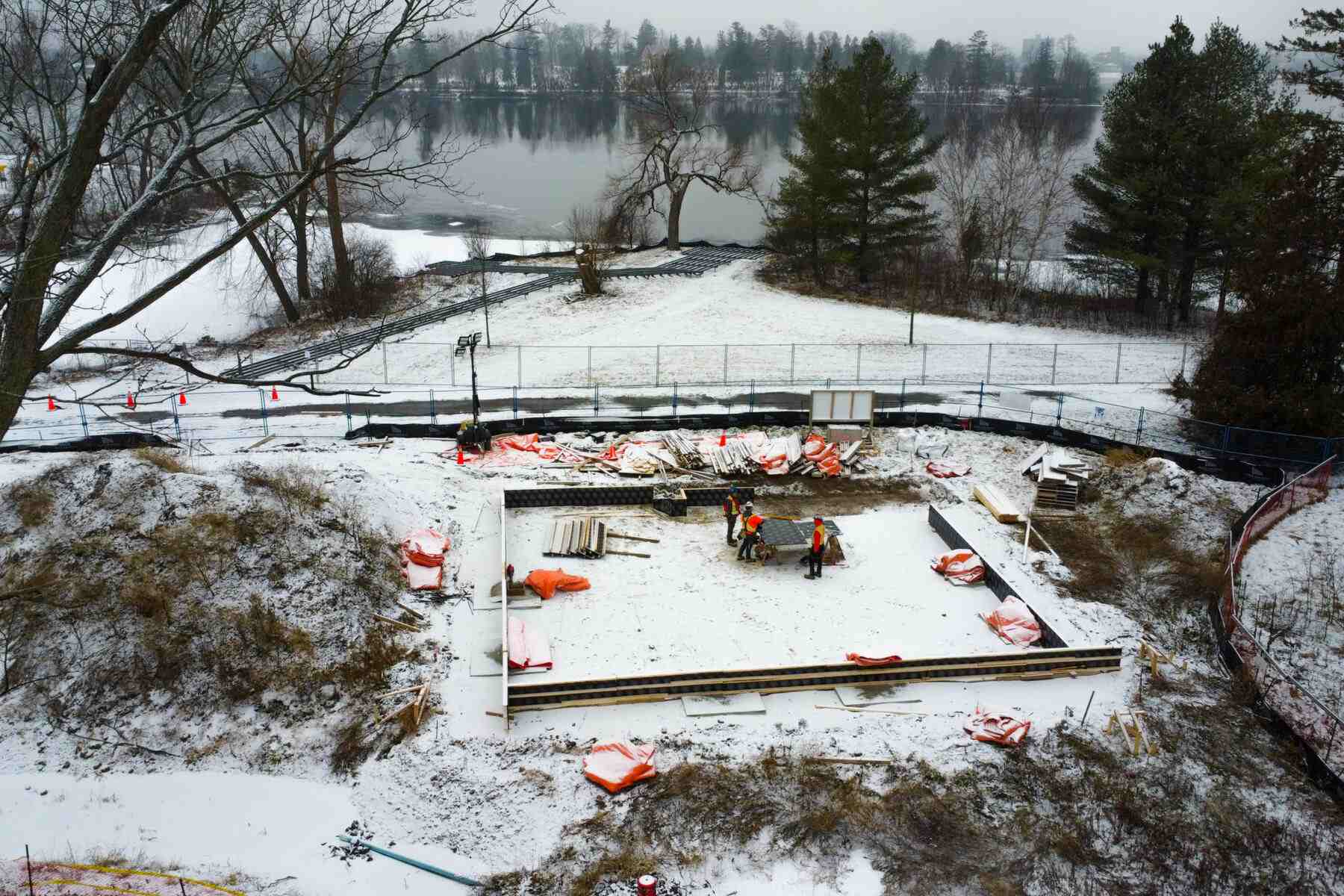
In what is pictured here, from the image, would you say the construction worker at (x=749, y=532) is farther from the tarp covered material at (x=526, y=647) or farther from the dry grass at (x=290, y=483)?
the dry grass at (x=290, y=483)

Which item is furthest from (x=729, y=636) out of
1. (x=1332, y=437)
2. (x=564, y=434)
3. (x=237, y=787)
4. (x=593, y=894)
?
(x=1332, y=437)

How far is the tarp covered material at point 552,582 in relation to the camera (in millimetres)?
18406

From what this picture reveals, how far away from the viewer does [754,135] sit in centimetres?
11194

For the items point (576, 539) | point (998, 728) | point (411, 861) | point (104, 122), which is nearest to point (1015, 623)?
point (998, 728)

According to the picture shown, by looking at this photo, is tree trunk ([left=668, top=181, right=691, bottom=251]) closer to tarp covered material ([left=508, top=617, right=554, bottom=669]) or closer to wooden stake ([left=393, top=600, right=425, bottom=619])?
wooden stake ([left=393, top=600, right=425, bottom=619])

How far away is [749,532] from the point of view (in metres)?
19.7

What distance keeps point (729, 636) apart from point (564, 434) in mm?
10573

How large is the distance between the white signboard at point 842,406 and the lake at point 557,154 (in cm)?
1679

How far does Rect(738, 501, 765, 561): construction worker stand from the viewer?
19.7 meters

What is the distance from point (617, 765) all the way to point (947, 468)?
45.6ft

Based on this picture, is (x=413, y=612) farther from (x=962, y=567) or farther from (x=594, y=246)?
(x=594, y=246)

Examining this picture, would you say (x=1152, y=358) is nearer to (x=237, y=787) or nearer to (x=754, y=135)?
(x=237, y=787)

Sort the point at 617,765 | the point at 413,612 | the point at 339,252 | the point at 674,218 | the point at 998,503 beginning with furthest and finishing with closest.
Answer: the point at 674,218, the point at 339,252, the point at 998,503, the point at 413,612, the point at 617,765

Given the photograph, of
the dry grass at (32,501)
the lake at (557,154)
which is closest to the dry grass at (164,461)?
the dry grass at (32,501)
